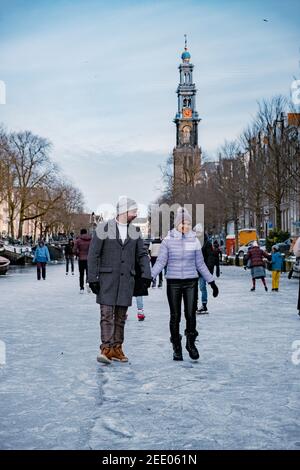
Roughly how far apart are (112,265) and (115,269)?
0.06 metres

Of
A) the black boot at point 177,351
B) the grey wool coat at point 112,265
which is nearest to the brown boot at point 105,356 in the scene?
the grey wool coat at point 112,265

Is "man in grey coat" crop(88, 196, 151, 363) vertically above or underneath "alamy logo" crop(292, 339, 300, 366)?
above

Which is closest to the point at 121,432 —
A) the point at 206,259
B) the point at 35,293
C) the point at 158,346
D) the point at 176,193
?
the point at 158,346

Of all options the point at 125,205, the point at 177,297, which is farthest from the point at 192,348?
the point at 125,205

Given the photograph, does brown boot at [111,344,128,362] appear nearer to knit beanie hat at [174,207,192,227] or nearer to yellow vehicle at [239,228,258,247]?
knit beanie hat at [174,207,192,227]

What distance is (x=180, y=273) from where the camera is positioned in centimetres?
767

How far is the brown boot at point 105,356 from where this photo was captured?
7.38 metres

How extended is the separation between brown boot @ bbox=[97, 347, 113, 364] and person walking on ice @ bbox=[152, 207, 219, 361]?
75 centimetres

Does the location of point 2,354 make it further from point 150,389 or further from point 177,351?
point 150,389

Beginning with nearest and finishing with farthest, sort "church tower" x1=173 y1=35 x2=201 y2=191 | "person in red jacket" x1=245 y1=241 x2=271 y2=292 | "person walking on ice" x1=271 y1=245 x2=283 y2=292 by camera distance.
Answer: "person walking on ice" x1=271 y1=245 x2=283 y2=292, "person in red jacket" x1=245 y1=241 x2=271 y2=292, "church tower" x1=173 y1=35 x2=201 y2=191

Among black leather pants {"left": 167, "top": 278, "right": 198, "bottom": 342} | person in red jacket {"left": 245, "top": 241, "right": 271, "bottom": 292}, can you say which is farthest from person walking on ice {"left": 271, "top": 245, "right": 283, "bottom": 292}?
black leather pants {"left": 167, "top": 278, "right": 198, "bottom": 342}

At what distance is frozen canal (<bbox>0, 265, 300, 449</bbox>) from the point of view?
4.54 meters

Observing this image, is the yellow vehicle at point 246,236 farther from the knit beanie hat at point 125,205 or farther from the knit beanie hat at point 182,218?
the knit beanie hat at point 125,205

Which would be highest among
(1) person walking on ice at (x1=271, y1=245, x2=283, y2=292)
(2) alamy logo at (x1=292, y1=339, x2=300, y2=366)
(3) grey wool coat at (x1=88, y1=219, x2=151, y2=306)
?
(3) grey wool coat at (x1=88, y1=219, x2=151, y2=306)
